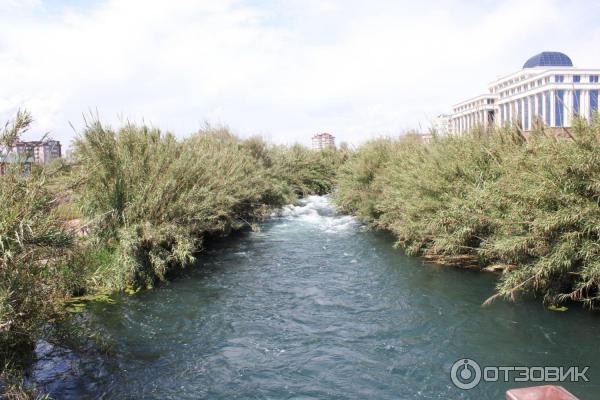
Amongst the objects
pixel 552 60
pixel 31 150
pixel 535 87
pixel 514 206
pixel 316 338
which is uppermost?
pixel 552 60

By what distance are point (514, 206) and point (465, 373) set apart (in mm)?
3924

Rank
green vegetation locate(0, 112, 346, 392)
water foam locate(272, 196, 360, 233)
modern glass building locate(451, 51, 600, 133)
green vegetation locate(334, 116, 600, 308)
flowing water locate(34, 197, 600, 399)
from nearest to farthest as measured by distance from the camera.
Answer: green vegetation locate(0, 112, 346, 392)
flowing water locate(34, 197, 600, 399)
green vegetation locate(334, 116, 600, 308)
water foam locate(272, 196, 360, 233)
modern glass building locate(451, 51, 600, 133)

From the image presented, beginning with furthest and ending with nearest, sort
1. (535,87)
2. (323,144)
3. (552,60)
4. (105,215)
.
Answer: (552,60), (535,87), (323,144), (105,215)

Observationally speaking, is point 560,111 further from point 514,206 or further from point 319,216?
point 514,206

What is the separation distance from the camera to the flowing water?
7383 mm

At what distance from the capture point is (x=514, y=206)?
390 inches

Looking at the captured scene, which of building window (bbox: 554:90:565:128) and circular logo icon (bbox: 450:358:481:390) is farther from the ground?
building window (bbox: 554:90:565:128)

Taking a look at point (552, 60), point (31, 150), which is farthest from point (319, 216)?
point (552, 60)

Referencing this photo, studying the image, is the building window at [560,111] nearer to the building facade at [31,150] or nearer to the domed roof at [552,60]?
the building facade at [31,150]

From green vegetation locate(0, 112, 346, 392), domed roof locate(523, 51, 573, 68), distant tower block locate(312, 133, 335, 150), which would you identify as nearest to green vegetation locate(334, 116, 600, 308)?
green vegetation locate(0, 112, 346, 392)

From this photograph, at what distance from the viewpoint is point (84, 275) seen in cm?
670

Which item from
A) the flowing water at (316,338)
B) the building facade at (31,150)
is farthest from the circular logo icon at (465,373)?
the building facade at (31,150)

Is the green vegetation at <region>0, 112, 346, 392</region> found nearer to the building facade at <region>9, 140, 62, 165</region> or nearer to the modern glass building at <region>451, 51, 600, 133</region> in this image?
the building facade at <region>9, 140, 62, 165</region>

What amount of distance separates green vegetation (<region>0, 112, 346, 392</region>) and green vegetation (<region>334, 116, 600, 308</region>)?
664 cm
